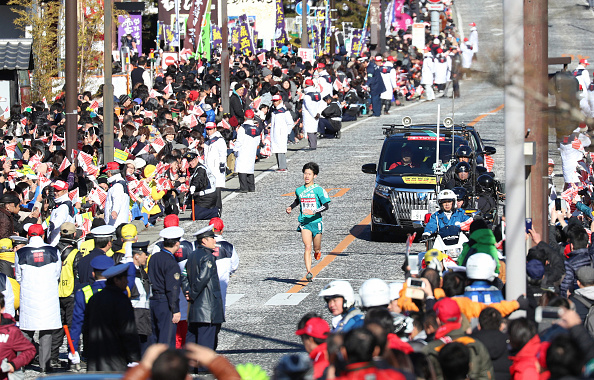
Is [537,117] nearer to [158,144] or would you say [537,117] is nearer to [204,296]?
[204,296]

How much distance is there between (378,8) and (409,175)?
2918 cm

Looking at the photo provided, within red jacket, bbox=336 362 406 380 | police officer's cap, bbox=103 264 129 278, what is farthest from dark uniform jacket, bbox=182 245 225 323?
red jacket, bbox=336 362 406 380

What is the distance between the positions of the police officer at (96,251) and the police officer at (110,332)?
2.34 meters

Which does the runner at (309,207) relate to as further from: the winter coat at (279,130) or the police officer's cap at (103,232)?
the winter coat at (279,130)

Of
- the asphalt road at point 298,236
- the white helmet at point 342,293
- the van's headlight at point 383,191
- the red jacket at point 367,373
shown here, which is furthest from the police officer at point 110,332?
the van's headlight at point 383,191

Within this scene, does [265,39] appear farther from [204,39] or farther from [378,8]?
[204,39]

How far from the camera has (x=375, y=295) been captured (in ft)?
28.8

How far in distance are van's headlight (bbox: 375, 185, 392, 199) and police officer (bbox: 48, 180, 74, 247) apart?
572cm

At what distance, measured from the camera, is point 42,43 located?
3028 cm

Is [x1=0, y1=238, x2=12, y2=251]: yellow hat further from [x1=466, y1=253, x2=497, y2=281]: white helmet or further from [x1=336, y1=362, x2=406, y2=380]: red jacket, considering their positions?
[x1=336, y1=362, x2=406, y2=380]: red jacket

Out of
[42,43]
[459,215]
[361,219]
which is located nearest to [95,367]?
[459,215]

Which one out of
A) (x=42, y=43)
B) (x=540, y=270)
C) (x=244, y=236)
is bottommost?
(x=244, y=236)

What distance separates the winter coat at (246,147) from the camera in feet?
74.6

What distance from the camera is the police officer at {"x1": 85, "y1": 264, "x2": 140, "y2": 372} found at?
9.45 m
